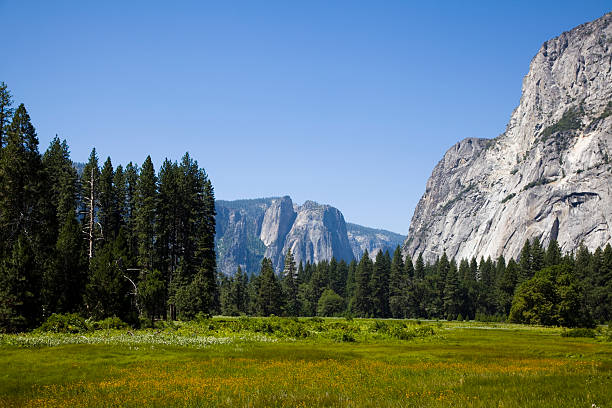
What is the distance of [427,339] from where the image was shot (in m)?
50.4

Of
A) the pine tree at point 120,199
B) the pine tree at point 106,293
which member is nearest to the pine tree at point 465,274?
the pine tree at point 120,199

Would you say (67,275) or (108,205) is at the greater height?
(108,205)

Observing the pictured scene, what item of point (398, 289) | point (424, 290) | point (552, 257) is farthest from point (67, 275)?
point (552, 257)

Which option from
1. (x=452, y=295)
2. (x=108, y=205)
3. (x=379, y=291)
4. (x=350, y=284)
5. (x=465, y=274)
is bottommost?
(x=452, y=295)

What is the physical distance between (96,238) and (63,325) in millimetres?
16671

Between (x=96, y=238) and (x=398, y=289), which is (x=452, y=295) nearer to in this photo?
(x=398, y=289)

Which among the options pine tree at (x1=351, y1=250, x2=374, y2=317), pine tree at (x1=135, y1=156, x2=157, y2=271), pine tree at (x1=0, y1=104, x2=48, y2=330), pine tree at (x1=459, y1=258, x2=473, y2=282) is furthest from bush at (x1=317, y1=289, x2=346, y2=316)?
pine tree at (x1=0, y1=104, x2=48, y2=330)

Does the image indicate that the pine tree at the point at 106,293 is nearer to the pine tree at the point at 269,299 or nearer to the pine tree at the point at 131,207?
the pine tree at the point at 131,207

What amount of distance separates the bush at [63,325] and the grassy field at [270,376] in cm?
220

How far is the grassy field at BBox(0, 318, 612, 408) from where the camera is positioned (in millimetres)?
16469

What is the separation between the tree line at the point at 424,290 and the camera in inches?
4353

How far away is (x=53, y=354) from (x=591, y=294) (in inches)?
4516

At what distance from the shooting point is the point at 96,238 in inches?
2169

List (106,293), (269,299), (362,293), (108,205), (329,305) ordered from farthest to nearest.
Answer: (362,293) → (329,305) → (269,299) → (108,205) → (106,293)
